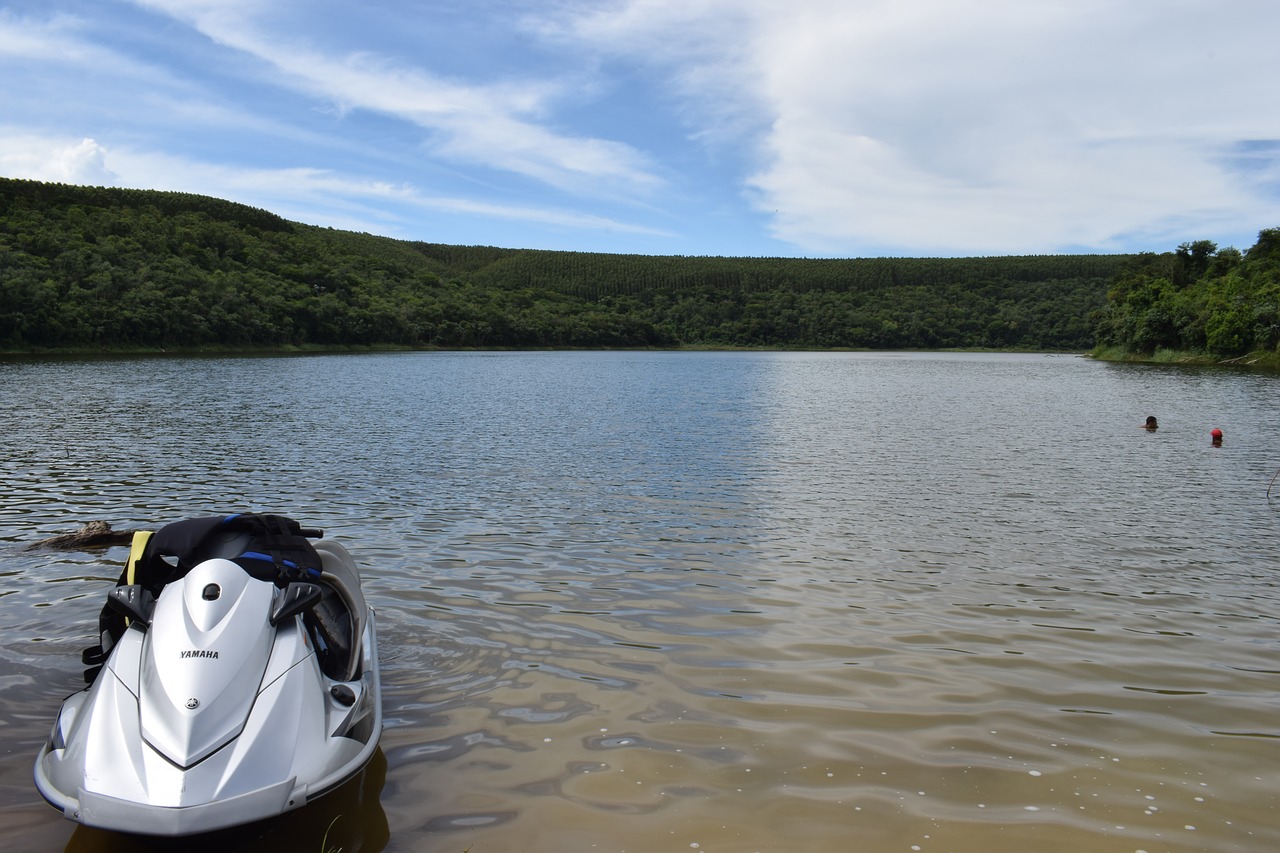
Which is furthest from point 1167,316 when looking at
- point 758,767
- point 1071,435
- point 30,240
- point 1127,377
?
point 30,240

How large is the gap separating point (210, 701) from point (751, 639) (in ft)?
16.8

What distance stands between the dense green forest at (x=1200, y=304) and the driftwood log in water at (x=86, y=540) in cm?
9663

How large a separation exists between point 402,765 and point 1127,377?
7480 centimetres

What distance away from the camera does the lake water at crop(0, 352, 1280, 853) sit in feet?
17.2

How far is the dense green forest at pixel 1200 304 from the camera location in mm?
86819

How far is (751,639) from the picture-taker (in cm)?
846

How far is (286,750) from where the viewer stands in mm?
4758

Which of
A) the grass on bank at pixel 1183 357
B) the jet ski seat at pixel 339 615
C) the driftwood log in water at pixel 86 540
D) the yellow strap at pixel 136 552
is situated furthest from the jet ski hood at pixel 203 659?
the grass on bank at pixel 1183 357

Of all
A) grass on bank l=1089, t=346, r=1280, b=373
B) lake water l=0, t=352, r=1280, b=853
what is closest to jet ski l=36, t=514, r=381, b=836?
lake water l=0, t=352, r=1280, b=853

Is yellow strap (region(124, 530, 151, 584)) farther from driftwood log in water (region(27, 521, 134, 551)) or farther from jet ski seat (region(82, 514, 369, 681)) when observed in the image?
driftwood log in water (region(27, 521, 134, 551))

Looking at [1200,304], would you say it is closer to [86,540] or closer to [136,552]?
[86,540]

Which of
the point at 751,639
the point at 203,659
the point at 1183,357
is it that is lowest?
the point at 751,639

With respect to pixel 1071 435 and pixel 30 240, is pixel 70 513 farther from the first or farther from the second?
pixel 30 240

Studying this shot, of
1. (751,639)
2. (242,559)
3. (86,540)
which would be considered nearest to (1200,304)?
(751,639)
